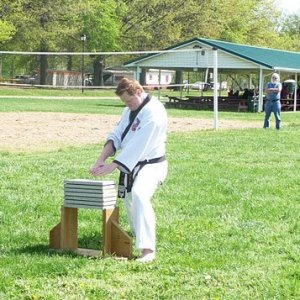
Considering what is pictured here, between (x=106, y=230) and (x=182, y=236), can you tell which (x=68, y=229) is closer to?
(x=106, y=230)

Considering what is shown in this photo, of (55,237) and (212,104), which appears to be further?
(212,104)

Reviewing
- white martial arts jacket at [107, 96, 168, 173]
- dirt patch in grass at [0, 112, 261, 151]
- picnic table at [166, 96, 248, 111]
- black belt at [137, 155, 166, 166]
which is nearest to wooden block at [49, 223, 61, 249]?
white martial arts jacket at [107, 96, 168, 173]

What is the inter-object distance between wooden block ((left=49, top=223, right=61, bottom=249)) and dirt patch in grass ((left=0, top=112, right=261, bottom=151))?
32.1 feet

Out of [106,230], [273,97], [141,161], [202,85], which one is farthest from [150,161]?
[202,85]

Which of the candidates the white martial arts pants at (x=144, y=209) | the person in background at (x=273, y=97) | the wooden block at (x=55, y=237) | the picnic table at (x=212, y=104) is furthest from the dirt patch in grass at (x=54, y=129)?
the picnic table at (x=212, y=104)

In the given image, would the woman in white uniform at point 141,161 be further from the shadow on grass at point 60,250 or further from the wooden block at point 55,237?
the wooden block at point 55,237

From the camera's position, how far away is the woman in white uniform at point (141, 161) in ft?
21.8

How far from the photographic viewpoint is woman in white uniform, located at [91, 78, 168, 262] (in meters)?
6.66

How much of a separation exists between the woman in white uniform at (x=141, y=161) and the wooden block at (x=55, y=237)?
0.63m

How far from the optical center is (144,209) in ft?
21.9

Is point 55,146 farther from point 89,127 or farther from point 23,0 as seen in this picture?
point 23,0

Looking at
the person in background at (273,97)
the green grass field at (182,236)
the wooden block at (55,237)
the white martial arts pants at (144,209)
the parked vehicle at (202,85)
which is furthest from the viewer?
the parked vehicle at (202,85)

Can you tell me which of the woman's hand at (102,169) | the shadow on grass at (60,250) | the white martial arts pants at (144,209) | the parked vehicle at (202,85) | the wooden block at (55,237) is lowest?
the shadow on grass at (60,250)

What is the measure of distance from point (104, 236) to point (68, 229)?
0.40 m
